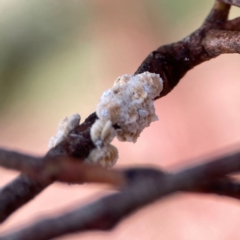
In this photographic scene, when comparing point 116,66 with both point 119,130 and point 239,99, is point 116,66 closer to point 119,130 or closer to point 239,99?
point 239,99

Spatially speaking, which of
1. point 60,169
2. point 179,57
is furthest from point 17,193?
point 179,57

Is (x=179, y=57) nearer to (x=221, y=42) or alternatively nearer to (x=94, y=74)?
(x=221, y=42)

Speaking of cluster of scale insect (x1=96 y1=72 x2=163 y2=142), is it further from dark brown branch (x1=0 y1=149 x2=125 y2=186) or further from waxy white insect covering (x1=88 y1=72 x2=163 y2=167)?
dark brown branch (x1=0 y1=149 x2=125 y2=186)

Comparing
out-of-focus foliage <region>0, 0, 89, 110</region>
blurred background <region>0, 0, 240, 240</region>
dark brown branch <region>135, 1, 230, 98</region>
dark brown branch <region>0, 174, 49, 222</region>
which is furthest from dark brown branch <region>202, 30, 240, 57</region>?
out-of-focus foliage <region>0, 0, 89, 110</region>

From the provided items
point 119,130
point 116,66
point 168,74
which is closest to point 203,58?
point 168,74

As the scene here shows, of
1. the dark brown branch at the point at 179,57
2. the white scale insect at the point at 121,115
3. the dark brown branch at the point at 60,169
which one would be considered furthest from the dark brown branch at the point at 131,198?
the dark brown branch at the point at 179,57
